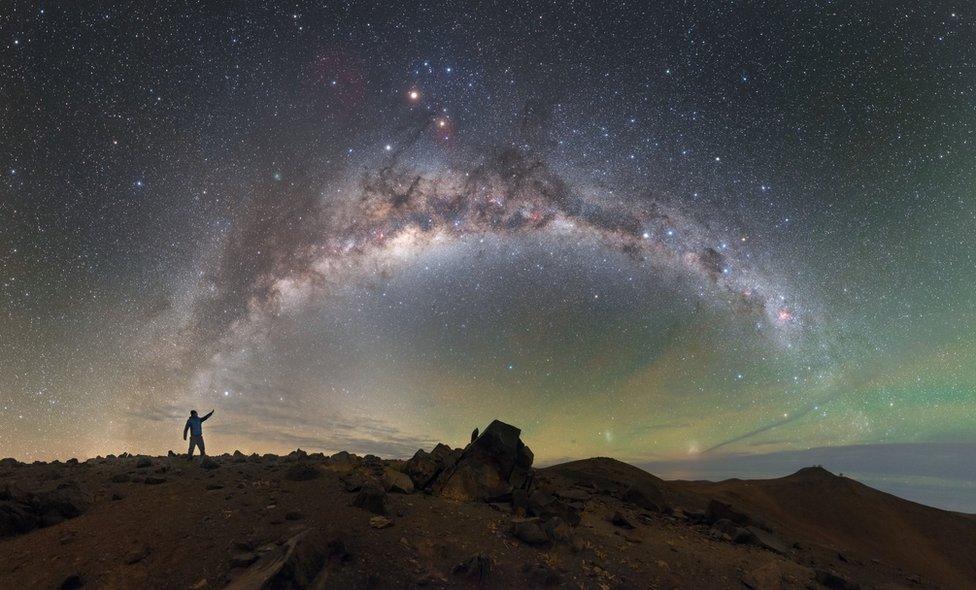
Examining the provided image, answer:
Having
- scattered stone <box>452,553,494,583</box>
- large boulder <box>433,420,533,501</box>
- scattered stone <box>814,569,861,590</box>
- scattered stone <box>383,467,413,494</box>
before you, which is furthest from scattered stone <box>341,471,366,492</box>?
scattered stone <box>814,569,861,590</box>

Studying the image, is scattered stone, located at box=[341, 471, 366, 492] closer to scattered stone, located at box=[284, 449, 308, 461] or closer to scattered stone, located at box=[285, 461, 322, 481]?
scattered stone, located at box=[285, 461, 322, 481]

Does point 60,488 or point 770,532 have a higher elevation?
point 60,488

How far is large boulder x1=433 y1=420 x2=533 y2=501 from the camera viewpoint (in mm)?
12957

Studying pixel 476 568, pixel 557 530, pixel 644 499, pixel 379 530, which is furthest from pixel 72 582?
pixel 644 499

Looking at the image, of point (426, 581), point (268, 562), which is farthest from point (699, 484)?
point (268, 562)

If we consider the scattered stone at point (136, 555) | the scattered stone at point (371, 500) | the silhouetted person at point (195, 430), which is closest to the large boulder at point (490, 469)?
the scattered stone at point (371, 500)

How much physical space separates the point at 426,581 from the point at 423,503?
3.05 m

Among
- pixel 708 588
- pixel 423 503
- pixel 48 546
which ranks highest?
pixel 423 503

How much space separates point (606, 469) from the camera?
2075cm

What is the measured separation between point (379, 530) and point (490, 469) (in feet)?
15.1

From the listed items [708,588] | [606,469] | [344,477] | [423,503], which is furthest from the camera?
[606,469]

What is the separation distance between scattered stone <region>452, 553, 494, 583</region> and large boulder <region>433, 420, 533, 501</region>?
10.9 ft

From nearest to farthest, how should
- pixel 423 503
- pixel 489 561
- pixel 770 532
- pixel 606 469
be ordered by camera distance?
1. pixel 489 561
2. pixel 423 503
3. pixel 770 532
4. pixel 606 469

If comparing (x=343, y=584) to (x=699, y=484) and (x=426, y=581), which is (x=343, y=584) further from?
(x=699, y=484)
